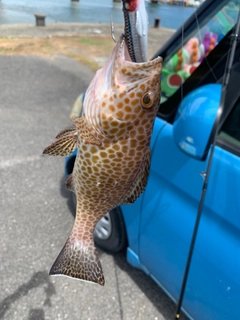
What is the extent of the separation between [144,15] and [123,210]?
6.37ft

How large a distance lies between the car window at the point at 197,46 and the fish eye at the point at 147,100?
63.2 inches

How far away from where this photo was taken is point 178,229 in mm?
2088

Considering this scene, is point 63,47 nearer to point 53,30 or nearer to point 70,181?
point 53,30

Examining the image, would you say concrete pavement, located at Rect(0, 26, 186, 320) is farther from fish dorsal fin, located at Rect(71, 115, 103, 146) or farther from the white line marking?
fish dorsal fin, located at Rect(71, 115, 103, 146)

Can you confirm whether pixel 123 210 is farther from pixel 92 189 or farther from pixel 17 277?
pixel 92 189

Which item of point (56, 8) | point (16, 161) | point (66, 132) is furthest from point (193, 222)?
point (16, 161)

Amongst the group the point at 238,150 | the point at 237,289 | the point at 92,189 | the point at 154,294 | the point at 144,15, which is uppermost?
the point at 144,15

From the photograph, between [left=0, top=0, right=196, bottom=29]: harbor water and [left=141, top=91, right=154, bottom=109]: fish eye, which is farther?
[left=0, top=0, right=196, bottom=29]: harbor water

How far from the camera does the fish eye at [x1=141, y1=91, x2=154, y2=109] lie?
42.3 inches

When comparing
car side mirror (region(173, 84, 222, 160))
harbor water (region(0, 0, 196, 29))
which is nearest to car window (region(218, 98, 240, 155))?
car side mirror (region(173, 84, 222, 160))

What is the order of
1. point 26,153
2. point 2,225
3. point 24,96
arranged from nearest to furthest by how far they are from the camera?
point 2,225, point 26,153, point 24,96

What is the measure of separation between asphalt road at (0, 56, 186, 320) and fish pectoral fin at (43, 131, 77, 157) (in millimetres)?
953

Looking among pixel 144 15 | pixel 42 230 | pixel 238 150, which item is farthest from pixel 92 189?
pixel 42 230

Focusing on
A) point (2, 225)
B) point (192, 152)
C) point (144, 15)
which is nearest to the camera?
point (144, 15)
